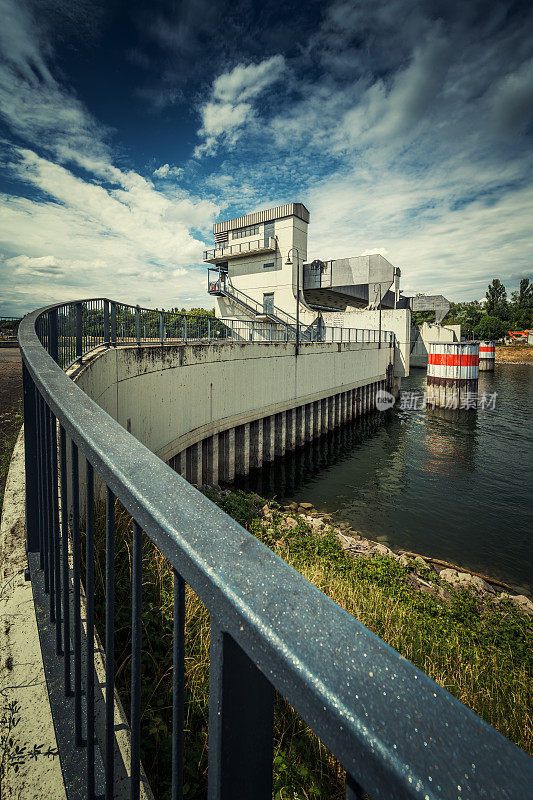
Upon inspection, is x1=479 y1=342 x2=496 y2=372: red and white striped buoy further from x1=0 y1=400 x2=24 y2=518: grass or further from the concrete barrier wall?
x1=0 y1=400 x2=24 y2=518: grass

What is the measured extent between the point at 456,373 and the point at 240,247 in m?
22.1

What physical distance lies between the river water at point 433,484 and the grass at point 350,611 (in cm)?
321

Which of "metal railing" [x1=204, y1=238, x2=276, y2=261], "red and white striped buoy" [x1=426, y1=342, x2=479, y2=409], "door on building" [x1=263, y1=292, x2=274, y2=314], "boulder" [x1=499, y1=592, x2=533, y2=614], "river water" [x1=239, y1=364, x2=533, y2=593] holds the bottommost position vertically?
"river water" [x1=239, y1=364, x2=533, y2=593]

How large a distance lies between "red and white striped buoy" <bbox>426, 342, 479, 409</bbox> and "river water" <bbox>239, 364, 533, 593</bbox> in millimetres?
2370

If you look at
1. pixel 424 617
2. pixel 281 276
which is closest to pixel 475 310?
pixel 281 276

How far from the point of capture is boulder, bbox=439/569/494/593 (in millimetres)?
8484

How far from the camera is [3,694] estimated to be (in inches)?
74.9

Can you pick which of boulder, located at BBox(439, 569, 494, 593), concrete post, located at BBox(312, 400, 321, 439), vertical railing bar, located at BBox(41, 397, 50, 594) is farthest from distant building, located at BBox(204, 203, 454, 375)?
vertical railing bar, located at BBox(41, 397, 50, 594)

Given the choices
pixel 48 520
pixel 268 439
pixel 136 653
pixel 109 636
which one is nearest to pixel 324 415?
pixel 268 439

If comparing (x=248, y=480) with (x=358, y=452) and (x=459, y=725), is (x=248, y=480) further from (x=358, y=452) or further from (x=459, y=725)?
(x=459, y=725)

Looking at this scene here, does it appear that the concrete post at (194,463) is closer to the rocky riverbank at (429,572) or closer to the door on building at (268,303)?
the rocky riverbank at (429,572)

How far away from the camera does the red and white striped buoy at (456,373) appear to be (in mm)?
29469

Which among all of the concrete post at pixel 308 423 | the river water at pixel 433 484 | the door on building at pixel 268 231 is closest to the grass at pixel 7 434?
the river water at pixel 433 484

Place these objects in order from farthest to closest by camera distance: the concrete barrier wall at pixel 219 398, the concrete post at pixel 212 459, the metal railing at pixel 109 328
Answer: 1. the concrete post at pixel 212 459
2. the concrete barrier wall at pixel 219 398
3. the metal railing at pixel 109 328
